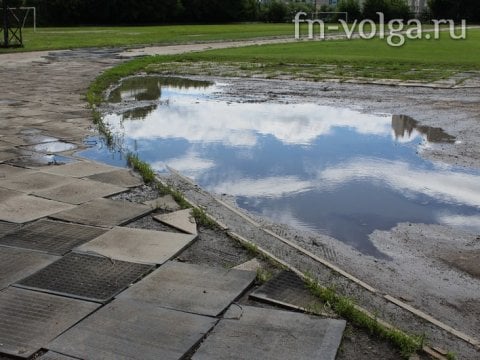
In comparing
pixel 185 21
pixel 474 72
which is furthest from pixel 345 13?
pixel 474 72

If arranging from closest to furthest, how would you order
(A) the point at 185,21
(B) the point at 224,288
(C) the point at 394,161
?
1. (B) the point at 224,288
2. (C) the point at 394,161
3. (A) the point at 185,21

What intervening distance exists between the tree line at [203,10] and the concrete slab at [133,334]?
201 feet

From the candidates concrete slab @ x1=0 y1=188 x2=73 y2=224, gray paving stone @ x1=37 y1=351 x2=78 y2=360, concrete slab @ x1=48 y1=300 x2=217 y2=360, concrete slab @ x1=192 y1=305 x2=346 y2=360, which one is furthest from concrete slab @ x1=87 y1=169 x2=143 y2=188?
gray paving stone @ x1=37 y1=351 x2=78 y2=360

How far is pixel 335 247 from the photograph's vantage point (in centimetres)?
581

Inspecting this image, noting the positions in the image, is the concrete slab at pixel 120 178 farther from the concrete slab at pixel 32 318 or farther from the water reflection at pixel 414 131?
the water reflection at pixel 414 131

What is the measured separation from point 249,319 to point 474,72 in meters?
20.3

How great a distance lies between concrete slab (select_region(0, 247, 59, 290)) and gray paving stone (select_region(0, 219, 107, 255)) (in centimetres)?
11

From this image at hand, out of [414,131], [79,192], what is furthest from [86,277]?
[414,131]

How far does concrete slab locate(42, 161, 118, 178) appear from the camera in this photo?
7.81 metres

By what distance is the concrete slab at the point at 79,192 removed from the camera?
6742 millimetres

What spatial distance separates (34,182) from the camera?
289 inches

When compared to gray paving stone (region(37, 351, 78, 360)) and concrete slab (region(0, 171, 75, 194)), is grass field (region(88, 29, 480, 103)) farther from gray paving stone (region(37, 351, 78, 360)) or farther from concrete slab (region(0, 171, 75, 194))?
gray paving stone (region(37, 351, 78, 360))

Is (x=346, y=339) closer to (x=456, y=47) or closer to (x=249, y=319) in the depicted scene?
(x=249, y=319)

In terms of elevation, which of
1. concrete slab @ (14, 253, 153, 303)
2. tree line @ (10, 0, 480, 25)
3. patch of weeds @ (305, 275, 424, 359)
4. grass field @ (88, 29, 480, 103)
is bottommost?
patch of weeds @ (305, 275, 424, 359)
